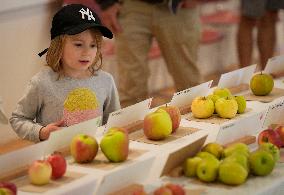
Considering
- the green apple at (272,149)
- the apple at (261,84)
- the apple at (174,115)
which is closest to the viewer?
the green apple at (272,149)

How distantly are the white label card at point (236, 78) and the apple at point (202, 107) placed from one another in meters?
0.31

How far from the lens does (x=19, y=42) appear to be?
509 centimetres

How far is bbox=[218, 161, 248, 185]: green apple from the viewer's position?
2.33 metres

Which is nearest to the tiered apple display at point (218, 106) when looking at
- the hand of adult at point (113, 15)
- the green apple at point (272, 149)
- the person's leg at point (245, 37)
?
the green apple at point (272, 149)

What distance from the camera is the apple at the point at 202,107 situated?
2963 millimetres

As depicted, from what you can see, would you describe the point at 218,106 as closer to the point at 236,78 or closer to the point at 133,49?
the point at 236,78

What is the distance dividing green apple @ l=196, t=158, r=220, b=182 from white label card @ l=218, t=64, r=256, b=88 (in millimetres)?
938

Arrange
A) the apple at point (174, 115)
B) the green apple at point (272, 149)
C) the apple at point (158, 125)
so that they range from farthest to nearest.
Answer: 1. the apple at point (174, 115)
2. the apple at point (158, 125)
3. the green apple at point (272, 149)

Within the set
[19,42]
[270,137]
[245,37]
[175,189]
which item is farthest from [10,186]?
[245,37]

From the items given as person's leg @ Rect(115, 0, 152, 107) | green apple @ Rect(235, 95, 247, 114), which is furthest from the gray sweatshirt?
person's leg @ Rect(115, 0, 152, 107)

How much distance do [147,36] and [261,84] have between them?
1.68 meters

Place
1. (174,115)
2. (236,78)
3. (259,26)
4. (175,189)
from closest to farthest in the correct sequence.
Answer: (175,189) → (174,115) → (236,78) → (259,26)

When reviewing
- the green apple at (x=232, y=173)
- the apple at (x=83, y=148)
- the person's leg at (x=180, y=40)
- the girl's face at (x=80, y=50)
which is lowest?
the person's leg at (x=180, y=40)

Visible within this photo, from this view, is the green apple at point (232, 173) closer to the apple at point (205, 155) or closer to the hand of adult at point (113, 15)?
the apple at point (205, 155)
